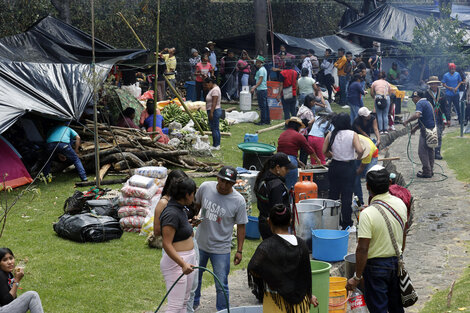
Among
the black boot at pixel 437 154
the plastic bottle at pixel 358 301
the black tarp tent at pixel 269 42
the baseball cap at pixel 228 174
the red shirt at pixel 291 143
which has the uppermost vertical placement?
the black tarp tent at pixel 269 42

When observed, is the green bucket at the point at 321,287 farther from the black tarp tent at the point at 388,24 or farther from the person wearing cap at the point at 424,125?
the black tarp tent at the point at 388,24

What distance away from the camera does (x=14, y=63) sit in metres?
12.8

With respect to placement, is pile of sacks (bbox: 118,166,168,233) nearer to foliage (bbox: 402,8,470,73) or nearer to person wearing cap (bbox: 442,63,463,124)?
person wearing cap (bbox: 442,63,463,124)

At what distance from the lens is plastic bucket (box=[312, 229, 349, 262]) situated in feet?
28.7

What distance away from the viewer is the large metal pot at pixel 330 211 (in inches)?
391

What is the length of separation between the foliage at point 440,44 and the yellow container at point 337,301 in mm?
19577

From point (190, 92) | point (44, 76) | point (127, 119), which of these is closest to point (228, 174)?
point (44, 76)

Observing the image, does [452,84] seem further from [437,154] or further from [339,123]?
[339,123]

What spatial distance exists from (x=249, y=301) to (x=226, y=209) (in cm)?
155

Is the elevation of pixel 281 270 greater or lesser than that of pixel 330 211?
greater

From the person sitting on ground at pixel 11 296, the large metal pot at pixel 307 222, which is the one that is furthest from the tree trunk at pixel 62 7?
the person sitting on ground at pixel 11 296

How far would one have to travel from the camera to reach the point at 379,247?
593 centimetres

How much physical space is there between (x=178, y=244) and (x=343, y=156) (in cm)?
476

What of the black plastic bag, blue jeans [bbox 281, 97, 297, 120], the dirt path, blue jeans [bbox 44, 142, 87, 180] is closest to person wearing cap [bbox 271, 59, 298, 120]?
blue jeans [bbox 281, 97, 297, 120]
